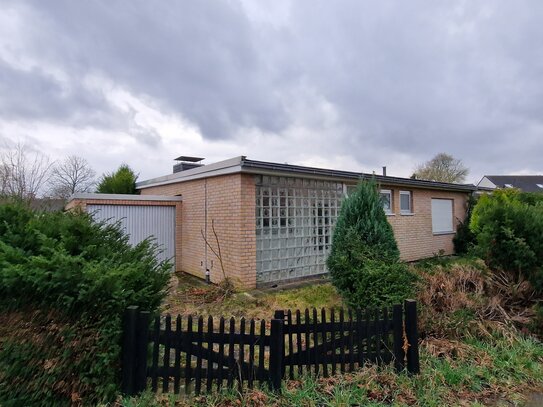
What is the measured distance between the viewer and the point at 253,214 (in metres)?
7.52

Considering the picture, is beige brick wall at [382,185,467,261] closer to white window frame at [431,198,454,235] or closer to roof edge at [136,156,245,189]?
white window frame at [431,198,454,235]

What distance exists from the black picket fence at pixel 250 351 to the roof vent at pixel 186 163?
9371 mm

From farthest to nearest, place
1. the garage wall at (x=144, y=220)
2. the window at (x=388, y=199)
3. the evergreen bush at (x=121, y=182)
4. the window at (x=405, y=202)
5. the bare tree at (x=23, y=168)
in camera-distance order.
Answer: the bare tree at (x=23, y=168) → the evergreen bush at (x=121, y=182) → the window at (x=405, y=202) → the window at (x=388, y=199) → the garage wall at (x=144, y=220)

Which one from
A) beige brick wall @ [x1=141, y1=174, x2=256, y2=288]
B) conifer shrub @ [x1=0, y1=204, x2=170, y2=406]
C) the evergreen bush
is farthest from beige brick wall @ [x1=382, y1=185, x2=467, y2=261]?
the evergreen bush

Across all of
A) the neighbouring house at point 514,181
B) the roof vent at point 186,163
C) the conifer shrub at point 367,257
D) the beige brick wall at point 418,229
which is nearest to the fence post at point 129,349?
the conifer shrub at point 367,257

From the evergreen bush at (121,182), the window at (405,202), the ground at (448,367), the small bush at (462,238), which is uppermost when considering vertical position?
the evergreen bush at (121,182)

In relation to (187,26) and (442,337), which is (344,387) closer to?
(442,337)

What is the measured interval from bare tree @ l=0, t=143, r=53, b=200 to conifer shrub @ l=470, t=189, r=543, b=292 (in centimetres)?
1884

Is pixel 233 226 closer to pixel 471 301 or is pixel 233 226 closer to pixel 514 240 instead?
pixel 471 301

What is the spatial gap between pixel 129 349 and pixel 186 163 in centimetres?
1022

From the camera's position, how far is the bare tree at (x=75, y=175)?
25.1 m

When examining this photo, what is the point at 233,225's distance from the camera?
24.8 ft

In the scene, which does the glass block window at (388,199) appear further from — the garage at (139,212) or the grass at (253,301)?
the garage at (139,212)

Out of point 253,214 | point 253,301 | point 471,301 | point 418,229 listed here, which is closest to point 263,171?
point 253,214
